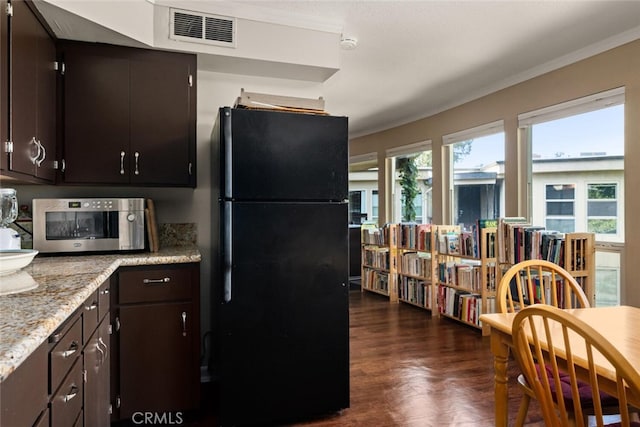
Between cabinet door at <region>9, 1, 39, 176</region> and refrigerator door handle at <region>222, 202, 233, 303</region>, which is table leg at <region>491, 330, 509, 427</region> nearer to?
refrigerator door handle at <region>222, 202, 233, 303</region>

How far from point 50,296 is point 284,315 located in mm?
1150

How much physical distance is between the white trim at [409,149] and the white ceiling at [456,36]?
1009 millimetres

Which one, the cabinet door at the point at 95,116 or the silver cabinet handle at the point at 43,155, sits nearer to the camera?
the silver cabinet handle at the point at 43,155

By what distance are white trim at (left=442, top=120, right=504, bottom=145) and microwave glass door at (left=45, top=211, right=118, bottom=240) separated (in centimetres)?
368

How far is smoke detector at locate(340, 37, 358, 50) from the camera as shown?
9.91 ft

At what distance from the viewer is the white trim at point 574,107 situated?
3.09 meters

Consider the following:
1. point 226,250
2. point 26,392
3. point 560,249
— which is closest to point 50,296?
point 26,392

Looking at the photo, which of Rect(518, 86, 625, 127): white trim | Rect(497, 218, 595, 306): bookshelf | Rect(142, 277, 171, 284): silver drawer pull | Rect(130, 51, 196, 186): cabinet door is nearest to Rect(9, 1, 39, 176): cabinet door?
Rect(130, 51, 196, 186): cabinet door

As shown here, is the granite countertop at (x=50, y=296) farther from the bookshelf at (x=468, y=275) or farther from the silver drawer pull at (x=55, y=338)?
the bookshelf at (x=468, y=275)

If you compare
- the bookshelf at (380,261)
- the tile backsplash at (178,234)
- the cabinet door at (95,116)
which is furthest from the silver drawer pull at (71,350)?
the bookshelf at (380,261)

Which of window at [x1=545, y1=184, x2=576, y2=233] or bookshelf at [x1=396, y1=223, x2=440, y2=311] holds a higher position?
window at [x1=545, y1=184, x2=576, y2=233]

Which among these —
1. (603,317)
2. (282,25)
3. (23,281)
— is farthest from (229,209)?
(603,317)

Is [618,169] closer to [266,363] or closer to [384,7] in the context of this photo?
[384,7]

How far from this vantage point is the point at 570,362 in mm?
1174
